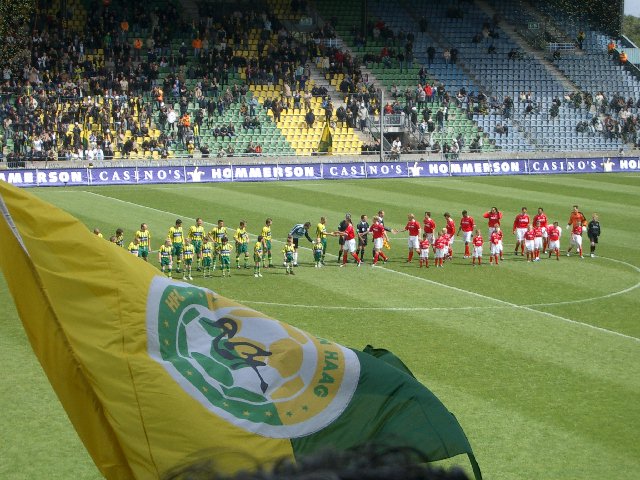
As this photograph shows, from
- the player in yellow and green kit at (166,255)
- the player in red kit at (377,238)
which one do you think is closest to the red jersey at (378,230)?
the player in red kit at (377,238)

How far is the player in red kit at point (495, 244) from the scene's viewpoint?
30.0 m

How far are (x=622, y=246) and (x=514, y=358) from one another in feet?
53.0

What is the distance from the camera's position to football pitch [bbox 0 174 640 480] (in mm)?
14359

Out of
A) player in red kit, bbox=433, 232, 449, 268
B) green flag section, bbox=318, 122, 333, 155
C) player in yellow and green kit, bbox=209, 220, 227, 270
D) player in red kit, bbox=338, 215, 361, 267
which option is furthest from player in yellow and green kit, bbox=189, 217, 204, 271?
green flag section, bbox=318, 122, 333, 155

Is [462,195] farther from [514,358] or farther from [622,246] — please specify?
[514,358]

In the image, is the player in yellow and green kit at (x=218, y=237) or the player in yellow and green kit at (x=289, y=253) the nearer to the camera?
the player in yellow and green kit at (x=289, y=253)

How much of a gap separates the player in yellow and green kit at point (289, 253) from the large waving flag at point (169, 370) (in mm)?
20011

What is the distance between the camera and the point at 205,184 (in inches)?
1918

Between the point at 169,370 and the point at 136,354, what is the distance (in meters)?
0.26

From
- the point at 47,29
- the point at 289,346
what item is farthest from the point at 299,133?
the point at 289,346

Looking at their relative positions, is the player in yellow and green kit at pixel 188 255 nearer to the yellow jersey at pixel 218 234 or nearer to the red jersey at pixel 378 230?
the yellow jersey at pixel 218 234

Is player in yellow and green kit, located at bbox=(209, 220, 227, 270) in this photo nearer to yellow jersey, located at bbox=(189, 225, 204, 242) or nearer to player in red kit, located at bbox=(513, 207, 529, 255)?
yellow jersey, located at bbox=(189, 225, 204, 242)

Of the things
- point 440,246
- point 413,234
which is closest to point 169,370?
point 440,246

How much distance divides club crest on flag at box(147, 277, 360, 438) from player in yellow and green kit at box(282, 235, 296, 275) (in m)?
20.0
